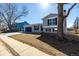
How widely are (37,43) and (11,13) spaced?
0.63 m

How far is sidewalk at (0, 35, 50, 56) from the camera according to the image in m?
2.71

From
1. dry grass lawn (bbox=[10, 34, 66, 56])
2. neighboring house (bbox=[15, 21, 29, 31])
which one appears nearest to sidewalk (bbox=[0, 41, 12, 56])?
dry grass lawn (bbox=[10, 34, 66, 56])

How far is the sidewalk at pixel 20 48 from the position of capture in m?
2.71

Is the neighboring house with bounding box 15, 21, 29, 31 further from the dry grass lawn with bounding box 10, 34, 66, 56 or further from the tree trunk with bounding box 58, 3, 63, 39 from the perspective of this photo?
the tree trunk with bounding box 58, 3, 63, 39

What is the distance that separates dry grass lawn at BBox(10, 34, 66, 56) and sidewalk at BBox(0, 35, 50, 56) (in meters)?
0.07

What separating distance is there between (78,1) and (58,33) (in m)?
0.58

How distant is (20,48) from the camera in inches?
110

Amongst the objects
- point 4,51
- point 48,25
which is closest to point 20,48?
point 4,51

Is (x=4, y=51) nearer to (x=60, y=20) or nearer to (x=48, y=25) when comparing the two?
(x=48, y=25)

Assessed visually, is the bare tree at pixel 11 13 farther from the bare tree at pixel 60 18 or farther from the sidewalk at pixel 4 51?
the bare tree at pixel 60 18

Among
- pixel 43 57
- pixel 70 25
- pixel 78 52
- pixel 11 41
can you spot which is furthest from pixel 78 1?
pixel 11 41

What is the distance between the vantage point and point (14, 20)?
290cm

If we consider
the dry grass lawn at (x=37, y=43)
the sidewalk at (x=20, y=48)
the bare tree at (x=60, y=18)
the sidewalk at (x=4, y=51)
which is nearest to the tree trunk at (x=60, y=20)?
the bare tree at (x=60, y=18)

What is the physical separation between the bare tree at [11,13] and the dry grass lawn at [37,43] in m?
0.22
